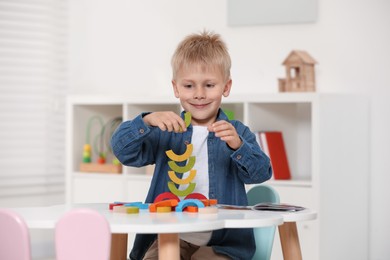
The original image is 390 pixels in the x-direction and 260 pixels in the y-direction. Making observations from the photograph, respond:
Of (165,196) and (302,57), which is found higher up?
(302,57)

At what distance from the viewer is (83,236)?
160 cm

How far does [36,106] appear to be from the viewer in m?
4.41

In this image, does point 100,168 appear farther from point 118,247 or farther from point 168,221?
point 168,221

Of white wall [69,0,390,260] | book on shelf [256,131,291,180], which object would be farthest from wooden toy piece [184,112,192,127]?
white wall [69,0,390,260]

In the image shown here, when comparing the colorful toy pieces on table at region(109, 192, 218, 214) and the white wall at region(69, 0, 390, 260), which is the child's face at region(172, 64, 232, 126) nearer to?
the colorful toy pieces on table at region(109, 192, 218, 214)

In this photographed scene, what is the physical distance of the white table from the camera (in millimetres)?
1616

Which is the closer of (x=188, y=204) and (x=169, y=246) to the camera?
(x=169, y=246)

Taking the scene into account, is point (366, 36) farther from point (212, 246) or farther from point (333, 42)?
point (212, 246)

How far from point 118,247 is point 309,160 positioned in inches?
74.3

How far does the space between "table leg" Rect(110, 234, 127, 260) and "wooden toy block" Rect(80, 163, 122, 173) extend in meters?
1.86

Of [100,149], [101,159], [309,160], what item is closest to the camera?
[309,160]

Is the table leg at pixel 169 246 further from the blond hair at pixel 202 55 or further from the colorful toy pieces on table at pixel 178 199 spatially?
the blond hair at pixel 202 55

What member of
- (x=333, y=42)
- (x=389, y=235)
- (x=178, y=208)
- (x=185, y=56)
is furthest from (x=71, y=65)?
(x=178, y=208)

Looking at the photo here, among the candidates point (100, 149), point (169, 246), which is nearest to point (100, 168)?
point (100, 149)
